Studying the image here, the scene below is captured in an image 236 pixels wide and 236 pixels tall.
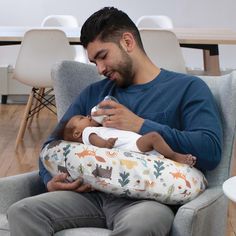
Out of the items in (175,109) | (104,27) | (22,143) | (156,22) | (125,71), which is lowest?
(22,143)

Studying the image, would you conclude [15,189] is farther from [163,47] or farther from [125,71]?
[163,47]

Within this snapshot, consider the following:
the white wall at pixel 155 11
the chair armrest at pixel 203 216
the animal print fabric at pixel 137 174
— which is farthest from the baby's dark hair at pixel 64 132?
the white wall at pixel 155 11

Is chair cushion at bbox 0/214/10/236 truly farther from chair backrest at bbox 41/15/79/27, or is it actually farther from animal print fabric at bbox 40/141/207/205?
chair backrest at bbox 41/15/79/27

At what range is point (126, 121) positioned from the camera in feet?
6.03

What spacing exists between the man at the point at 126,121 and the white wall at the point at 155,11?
11.7 ft

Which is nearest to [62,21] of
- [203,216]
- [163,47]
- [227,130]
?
[163,47]

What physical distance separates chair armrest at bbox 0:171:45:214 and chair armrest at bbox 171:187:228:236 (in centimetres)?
56

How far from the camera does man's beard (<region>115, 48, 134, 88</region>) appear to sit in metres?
1.96

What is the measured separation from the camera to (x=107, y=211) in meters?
1.74

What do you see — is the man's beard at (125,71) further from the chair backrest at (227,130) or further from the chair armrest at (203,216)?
the chair armrest at (203,216)

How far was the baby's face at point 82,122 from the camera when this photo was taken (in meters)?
1.89

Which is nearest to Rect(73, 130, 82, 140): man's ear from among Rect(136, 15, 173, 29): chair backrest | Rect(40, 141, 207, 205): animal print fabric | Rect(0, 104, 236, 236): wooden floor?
Rect(40, 141, 207, 205): animal print fabric

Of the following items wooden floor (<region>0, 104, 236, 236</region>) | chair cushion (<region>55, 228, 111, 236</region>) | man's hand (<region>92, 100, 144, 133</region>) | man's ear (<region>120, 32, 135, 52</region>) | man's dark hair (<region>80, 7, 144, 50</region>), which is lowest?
wooden floor (<region>0, 104, 236, 236</region>)

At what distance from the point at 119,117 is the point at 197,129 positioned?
0.85 feet
